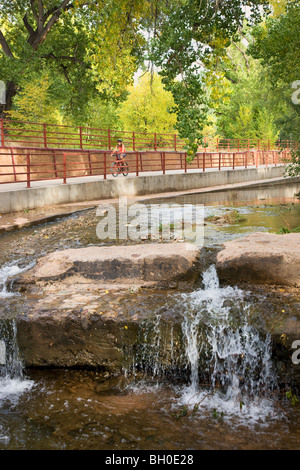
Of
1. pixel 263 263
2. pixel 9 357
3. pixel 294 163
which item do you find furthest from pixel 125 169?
pixel 9 357

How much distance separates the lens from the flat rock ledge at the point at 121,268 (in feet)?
20.0

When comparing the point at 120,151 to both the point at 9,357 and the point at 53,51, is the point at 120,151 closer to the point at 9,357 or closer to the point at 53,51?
the point at 53,51

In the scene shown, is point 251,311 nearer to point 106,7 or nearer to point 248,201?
point 106,7

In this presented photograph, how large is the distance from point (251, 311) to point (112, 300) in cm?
171

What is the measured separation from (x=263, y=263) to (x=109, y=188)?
1079cm

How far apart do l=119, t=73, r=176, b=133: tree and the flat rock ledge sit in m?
33.1

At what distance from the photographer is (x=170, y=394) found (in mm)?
4570

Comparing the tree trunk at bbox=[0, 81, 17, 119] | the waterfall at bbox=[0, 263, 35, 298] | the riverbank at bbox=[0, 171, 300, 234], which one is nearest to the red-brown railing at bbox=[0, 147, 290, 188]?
the riverbank at bbox=[0, 171, 300, 234]

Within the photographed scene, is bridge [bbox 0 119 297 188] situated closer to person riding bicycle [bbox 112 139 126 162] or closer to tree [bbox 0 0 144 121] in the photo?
person riding bicycle [bbox 112 139 126 162]

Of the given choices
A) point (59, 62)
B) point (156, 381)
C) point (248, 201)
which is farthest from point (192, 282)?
point (59, 62)

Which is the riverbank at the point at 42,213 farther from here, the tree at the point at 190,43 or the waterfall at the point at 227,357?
the waterfall at the point at 227,357

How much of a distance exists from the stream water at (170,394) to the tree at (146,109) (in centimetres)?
3377

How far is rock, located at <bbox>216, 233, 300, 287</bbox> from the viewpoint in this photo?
5.61 m

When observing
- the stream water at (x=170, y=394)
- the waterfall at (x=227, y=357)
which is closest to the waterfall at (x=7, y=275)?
the stream water at (x=170, y=394)
